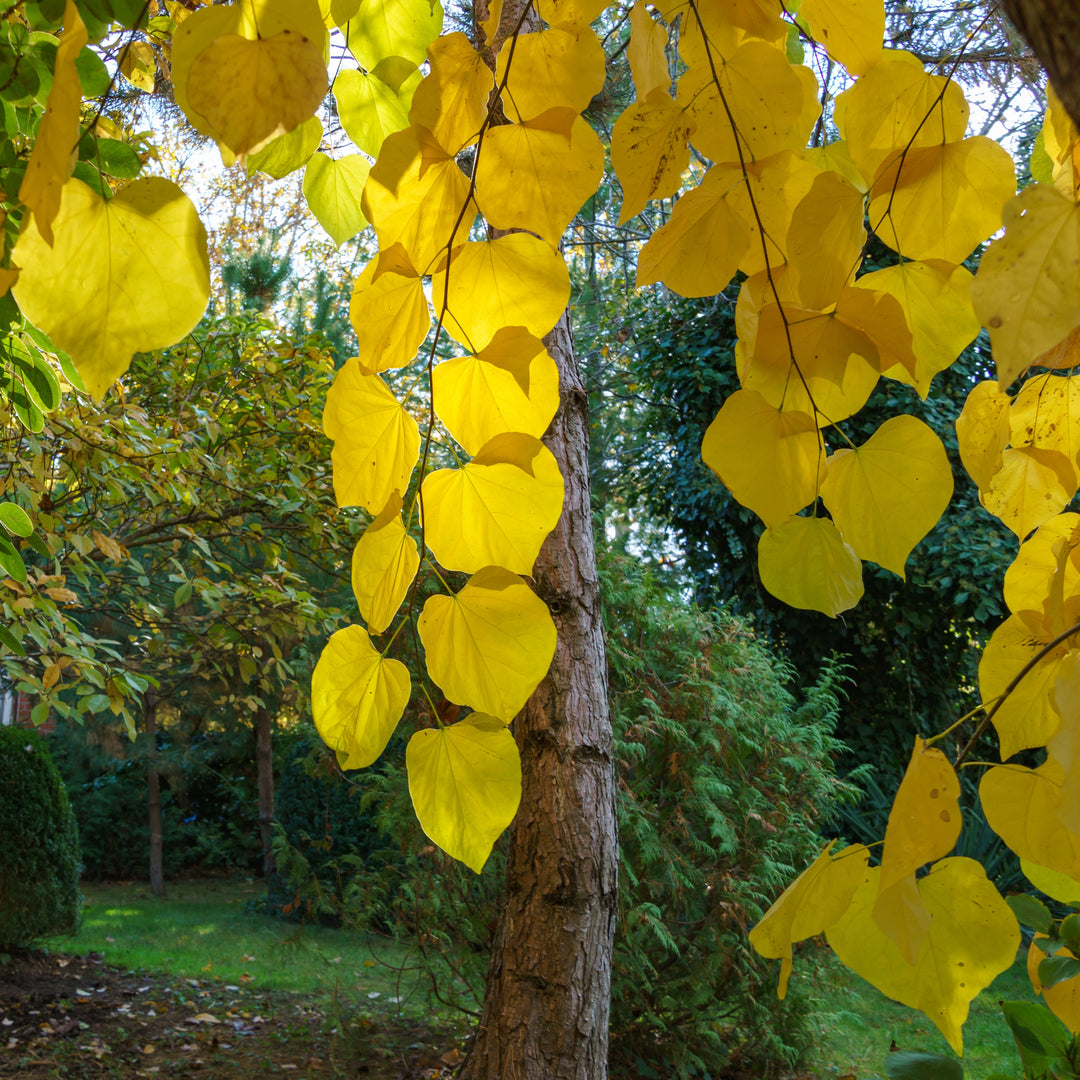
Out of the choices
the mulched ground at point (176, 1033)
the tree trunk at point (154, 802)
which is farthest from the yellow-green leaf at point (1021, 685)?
the tree trunk at point (154, 802)

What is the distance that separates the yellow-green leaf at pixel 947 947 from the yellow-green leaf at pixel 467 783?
0.14 m

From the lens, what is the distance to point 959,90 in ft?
1.37

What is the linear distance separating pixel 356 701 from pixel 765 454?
0.22m

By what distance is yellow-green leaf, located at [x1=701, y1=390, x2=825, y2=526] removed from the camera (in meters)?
0.40

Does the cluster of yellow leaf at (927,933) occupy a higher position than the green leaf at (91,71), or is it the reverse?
the green leaf at (91,71)

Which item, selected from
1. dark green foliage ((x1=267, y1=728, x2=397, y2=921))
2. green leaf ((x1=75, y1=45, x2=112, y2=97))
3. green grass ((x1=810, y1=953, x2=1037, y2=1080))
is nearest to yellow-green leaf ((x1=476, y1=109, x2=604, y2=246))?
green leaf ((x1=75, y1=45, x2=112, y2=97))

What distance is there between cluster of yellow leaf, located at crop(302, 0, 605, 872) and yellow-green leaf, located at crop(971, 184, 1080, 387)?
0.17m

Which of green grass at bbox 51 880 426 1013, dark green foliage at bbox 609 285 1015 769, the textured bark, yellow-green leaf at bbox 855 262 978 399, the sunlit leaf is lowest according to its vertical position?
green grass at bbox 51 880 426 1013

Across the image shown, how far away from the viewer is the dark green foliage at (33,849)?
4.88 m

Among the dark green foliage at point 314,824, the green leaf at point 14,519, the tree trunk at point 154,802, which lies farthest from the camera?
the tree trunk at point 154,802

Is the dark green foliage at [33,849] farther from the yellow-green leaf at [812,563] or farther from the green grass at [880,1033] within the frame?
the yellow-green leaf at [812,563]

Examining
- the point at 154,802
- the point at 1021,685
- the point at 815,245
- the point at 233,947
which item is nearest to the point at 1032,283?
→ the point at 815,245

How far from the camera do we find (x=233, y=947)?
610 cm

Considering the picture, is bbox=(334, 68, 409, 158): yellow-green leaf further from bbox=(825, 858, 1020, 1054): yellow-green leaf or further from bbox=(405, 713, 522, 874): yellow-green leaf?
bbox=(825, 858, 1020, 1054): yellow-green leaf
